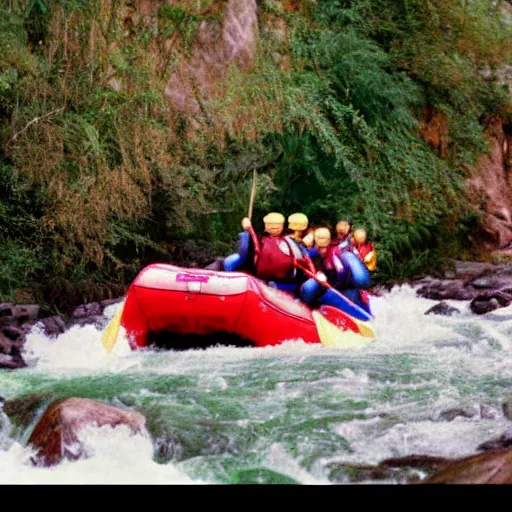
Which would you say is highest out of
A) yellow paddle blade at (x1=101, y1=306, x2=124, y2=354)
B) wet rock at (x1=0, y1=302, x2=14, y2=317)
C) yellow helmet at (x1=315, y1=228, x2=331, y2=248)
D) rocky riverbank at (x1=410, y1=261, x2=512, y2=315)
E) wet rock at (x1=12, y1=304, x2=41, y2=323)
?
yellow helmet at (x1=315, y1=228, x2=331, y2=248)

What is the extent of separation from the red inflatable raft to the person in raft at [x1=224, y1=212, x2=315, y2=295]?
319 millimetres

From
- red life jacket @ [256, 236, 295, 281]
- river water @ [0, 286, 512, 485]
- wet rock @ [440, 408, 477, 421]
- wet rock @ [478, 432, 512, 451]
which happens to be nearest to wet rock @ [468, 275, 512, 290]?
river water @ [0, 286, 512, 485]

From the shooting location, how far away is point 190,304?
3746mm

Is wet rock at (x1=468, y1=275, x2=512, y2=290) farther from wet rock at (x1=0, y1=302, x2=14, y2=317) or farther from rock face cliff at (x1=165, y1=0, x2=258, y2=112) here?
wet rock at (x1=0, y1=302, x2=14, y2=317)

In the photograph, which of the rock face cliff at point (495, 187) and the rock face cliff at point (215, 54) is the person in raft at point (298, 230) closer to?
the rock face cliff at point (215, 54)

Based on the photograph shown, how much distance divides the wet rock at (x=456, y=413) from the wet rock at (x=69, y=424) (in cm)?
91

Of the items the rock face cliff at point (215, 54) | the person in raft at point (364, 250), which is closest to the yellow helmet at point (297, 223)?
the person in raft at point (364, 250)

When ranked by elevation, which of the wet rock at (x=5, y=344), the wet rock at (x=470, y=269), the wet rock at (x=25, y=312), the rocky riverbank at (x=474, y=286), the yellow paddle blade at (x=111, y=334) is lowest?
the wet rock at (x=470, y=269)

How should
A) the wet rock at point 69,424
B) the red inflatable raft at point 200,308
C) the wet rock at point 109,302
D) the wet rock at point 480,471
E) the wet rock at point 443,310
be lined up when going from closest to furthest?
the wet rock at point 480,471
the wet rock at point 69,424
the red inflatable raft at point 200,308
the wet rock at point 109,302
the wet rock at point 443,310

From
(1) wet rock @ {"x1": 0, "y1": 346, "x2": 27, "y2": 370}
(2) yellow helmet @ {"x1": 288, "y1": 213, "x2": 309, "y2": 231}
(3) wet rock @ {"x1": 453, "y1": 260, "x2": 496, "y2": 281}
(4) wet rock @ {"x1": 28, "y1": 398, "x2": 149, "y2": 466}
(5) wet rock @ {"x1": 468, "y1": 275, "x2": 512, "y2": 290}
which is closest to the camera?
(4) wet rock @ {"x1": 28, "y1": 398, "x2": 149, "y2": 466}

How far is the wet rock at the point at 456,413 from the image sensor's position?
2.67 meters

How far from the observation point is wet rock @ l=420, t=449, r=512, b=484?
80.2 inches
